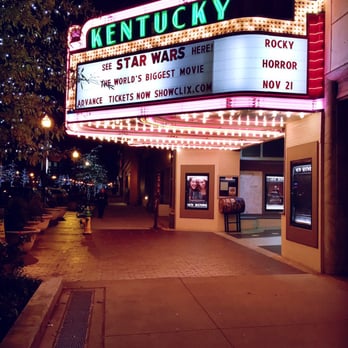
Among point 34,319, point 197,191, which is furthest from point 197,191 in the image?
point 34,319

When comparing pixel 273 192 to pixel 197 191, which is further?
pixel 273 192

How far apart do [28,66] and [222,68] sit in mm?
4608

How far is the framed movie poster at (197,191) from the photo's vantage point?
54.3ft

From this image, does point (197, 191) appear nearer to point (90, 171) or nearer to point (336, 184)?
point (336, 184)

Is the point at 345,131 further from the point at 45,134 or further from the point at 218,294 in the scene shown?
the point at 45,134

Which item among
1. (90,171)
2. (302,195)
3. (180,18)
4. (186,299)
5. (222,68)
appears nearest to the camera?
(186,299)

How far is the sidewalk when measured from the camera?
5.32 metres

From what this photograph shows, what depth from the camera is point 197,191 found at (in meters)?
16.6

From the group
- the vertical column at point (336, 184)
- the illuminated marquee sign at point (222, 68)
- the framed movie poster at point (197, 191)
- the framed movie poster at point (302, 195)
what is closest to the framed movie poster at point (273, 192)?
the framed movie poster at point (197, 191)

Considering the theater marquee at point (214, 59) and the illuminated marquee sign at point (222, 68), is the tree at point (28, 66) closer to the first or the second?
the theater marquee at point (214, 59)

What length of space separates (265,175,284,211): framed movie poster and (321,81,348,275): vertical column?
9195 mm

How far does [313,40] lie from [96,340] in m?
7.30

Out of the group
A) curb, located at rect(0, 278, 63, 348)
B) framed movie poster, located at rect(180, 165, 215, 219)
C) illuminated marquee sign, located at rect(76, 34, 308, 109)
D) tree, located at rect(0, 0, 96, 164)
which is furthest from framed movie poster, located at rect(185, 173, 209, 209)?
tree, located at rect(0, 0, 96, 164)

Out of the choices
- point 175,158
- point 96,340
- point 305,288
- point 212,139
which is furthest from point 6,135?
point 175,158
